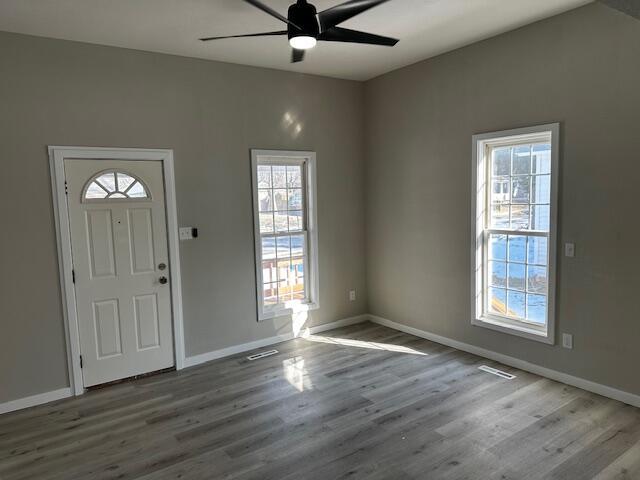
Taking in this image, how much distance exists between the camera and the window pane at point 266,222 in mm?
4852

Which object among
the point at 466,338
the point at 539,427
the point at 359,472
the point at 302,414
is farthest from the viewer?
the point at 466,338

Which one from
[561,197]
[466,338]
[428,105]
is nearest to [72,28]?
[428,105]

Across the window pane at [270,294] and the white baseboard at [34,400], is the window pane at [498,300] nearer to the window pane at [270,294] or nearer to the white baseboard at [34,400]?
the window pane at [270,294]

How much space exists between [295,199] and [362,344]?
1.80 metres

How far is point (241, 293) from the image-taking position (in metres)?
4.69

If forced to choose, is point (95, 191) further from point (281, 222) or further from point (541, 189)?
point (541, 189)

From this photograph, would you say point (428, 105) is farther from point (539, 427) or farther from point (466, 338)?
point (539, 427)

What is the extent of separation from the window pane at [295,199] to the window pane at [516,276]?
2359mm

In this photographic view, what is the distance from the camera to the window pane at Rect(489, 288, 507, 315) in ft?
13.8

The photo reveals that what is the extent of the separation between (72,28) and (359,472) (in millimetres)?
3788

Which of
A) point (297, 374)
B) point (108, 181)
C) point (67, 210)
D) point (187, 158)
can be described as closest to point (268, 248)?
point (187, 158)

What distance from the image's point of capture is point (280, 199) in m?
4.98

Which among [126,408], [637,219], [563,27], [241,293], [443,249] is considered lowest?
[126,408]

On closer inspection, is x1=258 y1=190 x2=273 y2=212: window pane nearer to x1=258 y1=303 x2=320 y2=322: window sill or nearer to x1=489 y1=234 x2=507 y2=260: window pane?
x1=258 y1=303 x2=320 y2=322: window sill
